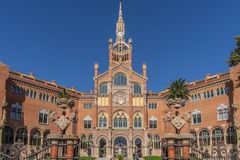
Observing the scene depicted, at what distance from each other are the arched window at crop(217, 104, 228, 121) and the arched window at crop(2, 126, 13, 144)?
40.7 metres

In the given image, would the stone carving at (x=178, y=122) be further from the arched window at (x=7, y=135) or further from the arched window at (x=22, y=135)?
the arched window at (x=22, y=135)

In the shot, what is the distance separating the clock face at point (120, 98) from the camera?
74500 millimetres

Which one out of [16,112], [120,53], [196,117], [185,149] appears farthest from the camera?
[120,53]

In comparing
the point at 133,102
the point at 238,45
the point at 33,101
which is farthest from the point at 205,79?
the point at 33,101

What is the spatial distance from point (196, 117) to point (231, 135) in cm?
975

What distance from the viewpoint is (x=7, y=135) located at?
56969 mm

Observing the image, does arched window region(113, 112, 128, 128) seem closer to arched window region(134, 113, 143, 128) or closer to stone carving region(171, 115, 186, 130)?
arched window region(134, 113, 143, 128)

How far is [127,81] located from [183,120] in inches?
2164

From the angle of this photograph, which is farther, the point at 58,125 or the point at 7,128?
the point at 7,128

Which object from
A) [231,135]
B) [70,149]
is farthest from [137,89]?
[70,149]

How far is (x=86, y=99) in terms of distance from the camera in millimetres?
76000

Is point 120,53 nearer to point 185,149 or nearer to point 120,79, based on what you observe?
point 120,79

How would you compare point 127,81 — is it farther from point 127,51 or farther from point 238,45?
point 238,45

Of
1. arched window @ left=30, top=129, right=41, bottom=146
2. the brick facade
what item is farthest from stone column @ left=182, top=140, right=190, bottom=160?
arched window @ left=30, top=129, right=41, bottom=146
